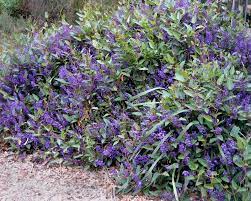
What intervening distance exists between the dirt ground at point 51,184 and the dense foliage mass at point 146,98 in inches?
4.5

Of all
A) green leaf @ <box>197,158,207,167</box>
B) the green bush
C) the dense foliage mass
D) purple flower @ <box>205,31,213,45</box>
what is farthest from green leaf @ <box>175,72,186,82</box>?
the green bush

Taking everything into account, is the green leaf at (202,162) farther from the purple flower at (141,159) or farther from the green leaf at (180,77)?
the green leaf at (180,77)

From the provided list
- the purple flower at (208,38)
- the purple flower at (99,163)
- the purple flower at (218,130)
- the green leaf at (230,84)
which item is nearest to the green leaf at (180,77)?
the green leaf at (230,84)

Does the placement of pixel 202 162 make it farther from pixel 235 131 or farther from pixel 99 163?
pixel 99 163

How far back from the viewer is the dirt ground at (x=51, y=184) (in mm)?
3229

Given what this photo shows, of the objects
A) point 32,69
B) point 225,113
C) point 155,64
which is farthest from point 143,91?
point 32,69

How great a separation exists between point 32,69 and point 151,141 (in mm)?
1532

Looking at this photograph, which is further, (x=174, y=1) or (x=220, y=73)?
(x=174, y=1)

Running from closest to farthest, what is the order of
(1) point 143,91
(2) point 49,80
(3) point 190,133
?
(3) point 190,133
(1) point 143,91
(2) point 49,80

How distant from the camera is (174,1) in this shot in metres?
4.23

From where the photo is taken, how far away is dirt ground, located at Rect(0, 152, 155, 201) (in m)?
3.23

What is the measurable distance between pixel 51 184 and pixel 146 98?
39.5 inches

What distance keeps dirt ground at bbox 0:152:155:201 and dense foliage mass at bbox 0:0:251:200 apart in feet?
0.38

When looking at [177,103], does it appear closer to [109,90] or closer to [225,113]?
[225,113]
